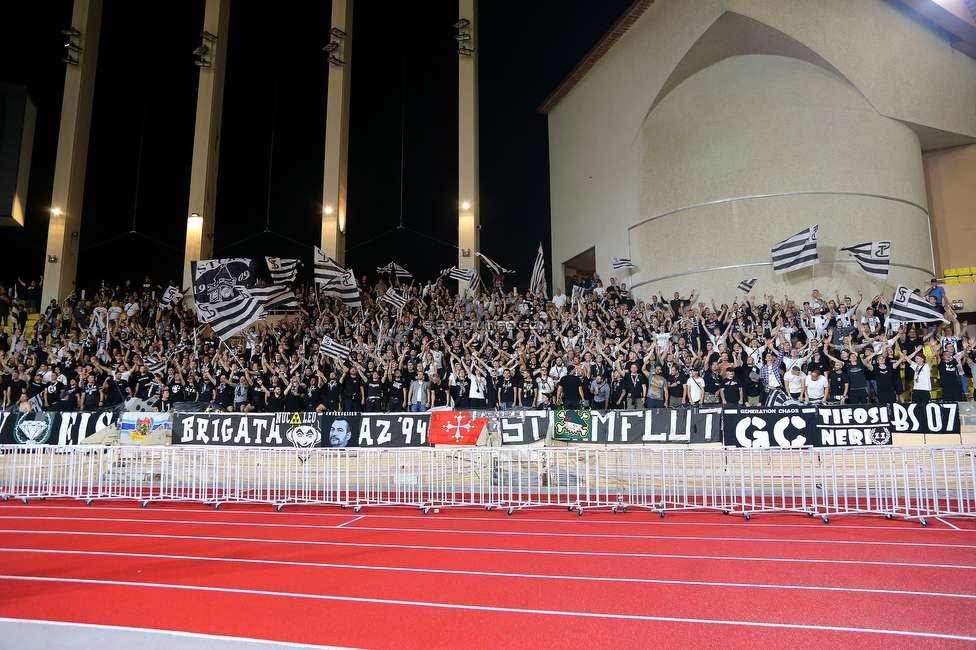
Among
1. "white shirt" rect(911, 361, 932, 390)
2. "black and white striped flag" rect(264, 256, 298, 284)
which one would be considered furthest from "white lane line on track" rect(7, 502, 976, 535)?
"black and white striped flag" rect(264, 256, 298, 284)

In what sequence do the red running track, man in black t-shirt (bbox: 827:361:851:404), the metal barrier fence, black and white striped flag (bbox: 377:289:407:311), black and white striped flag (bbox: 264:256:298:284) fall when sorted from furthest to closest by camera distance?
black and white striped flag (bbox: 377:289:407:311)
black and white striped flag (bbox: 264:256:298:284)
man in black t-shirt (bbox: 827:361:851:404)
the metal barrier fence
the red running track

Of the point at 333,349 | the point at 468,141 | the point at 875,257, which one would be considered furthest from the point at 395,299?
the point at 875,257

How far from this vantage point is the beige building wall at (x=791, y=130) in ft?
75.5

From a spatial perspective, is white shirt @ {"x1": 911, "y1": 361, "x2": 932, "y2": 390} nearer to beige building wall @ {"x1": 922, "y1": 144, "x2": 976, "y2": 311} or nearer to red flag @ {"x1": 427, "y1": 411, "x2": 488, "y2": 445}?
red flag @ {"x1": 427, "y1": 411, "x2": 488, "y2": 445}

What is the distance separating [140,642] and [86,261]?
3570 centimetres

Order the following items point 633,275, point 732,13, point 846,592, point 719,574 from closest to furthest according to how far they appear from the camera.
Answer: point 846,592, point 719,574, point 732,13, point 633,275

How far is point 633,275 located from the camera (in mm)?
26953

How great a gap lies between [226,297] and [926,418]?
1861cm

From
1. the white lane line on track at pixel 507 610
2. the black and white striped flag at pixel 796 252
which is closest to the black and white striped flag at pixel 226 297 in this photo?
the white lane line on track at pixel 507 610

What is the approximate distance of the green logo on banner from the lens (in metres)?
12.9

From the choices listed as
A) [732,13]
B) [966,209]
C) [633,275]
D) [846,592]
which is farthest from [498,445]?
[966,209]

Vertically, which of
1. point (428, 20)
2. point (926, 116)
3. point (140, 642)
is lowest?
point (140, 642)

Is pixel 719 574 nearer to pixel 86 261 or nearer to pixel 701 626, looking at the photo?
pixel 701 626

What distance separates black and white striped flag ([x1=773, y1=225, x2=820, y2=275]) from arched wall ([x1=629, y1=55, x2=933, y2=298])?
4.14ft
